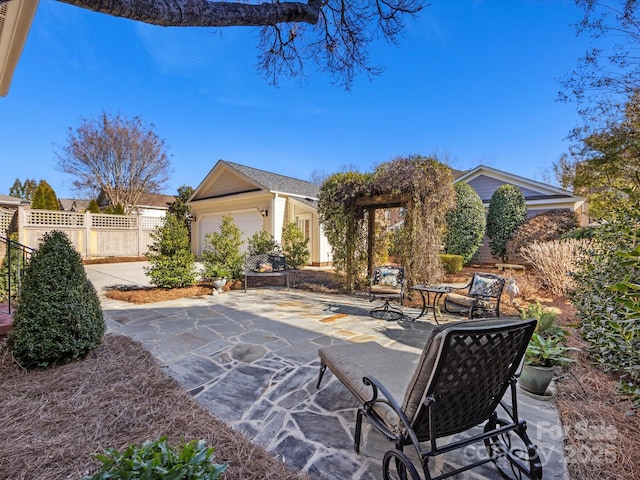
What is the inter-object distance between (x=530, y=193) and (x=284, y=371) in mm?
14432

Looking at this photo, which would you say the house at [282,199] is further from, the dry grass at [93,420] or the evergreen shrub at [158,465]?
the evergreen shrub at [158,465]

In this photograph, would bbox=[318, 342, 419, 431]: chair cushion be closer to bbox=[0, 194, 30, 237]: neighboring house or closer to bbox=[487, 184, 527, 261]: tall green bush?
bbox=[487, 184, 527, 261]: tall green bush

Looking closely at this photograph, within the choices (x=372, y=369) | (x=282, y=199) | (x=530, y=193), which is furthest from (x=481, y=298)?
(x=530, y=193)

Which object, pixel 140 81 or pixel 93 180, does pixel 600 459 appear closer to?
pixel 140 81

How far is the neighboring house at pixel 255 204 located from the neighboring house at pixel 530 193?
25.8 ft

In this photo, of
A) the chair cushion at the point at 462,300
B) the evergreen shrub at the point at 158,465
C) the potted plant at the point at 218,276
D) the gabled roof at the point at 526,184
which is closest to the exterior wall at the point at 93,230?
the potted plant at the point at 218,276

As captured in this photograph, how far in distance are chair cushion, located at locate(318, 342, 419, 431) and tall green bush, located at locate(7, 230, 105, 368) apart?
8.47ft

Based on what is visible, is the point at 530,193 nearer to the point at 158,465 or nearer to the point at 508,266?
the point at 508,266

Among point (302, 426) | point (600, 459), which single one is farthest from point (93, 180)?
point (600, 459)

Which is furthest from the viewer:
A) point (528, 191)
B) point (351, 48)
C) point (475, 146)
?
point (475, 146)

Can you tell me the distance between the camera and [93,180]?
20.3 metres

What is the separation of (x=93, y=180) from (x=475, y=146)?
2824cm

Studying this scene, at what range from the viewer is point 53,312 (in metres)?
2.99

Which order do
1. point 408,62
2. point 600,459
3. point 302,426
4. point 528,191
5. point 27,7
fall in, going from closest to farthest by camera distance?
point 600,459, point 302,426, point 27,7, point 408,62, point 528,191
